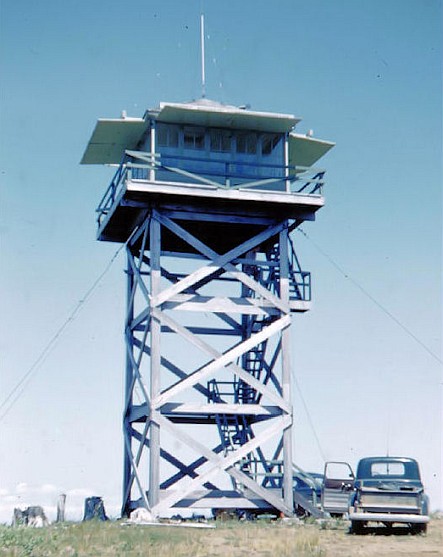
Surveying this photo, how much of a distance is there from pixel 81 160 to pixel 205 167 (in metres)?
4.68

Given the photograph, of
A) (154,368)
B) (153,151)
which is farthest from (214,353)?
(153,151)

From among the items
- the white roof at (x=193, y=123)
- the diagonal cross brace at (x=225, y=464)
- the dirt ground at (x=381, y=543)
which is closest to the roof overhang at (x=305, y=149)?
the white roof at (x=193, y=123)

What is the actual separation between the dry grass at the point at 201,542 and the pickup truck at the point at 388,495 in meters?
0.39

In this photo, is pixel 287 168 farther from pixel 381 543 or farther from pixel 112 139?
pixel 381 543

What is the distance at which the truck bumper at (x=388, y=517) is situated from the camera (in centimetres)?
2092

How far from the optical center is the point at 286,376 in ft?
85.3

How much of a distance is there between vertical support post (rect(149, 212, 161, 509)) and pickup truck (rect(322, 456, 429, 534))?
510cm

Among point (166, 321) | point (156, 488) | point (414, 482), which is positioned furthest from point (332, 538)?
point (166, 321)

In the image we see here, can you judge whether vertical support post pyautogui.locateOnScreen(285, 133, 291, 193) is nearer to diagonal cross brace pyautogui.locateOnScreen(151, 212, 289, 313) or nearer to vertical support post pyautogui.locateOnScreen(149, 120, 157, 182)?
diagonal cross brace pyautogui.locateOnScreen(151, 212, 289, 313)

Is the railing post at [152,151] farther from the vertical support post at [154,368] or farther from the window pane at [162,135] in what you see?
the vertical support post at [154,368]

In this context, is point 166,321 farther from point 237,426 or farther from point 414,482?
point 414,482

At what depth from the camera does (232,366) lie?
25.6m

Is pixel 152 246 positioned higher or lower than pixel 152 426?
higher

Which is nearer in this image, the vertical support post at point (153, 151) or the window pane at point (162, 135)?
the vertical support post at point (153, 151)
